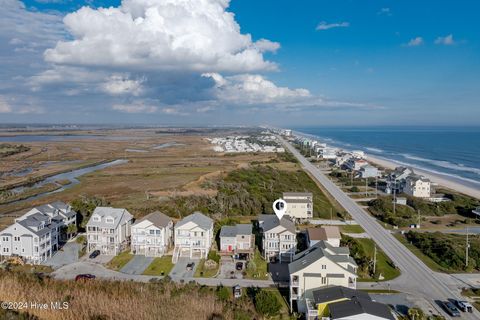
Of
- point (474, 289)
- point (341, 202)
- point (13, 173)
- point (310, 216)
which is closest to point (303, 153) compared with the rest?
point (341, 202)

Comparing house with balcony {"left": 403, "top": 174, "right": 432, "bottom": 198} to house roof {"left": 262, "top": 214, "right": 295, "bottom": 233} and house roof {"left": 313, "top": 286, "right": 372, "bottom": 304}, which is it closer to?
house roof {"left": 262, "top": 214, "right": 295, "bottom": 233}

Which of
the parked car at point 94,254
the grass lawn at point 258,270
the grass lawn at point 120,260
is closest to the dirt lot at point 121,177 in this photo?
the parked car at point 94,254

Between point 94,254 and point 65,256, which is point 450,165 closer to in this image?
point 94,254

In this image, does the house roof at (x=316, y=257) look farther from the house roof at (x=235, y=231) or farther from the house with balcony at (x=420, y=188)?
the house with balcony at (x=420, y=188)

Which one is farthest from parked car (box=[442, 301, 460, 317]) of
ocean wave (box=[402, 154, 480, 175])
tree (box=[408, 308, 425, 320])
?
ocean wave (box=[402, 154, 480, 175])

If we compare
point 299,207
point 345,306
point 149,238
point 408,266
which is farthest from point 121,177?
point 345,306

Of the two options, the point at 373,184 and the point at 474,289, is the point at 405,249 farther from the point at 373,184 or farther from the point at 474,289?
the point at 373,184

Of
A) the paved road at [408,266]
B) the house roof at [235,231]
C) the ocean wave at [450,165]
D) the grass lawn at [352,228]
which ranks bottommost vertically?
the paved road at [408,266]
